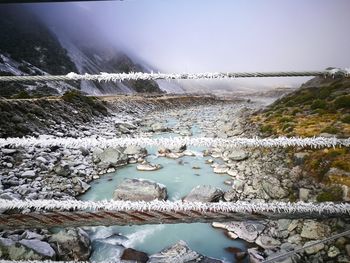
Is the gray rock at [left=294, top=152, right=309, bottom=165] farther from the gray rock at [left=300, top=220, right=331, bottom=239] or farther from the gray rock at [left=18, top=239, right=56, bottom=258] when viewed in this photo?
the gray rock at [left=18, top=239, right=56, bottom=258]

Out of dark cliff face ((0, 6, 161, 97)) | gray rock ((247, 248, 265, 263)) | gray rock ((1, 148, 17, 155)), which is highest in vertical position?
dark cliff face ((0, 6, 161, 97))

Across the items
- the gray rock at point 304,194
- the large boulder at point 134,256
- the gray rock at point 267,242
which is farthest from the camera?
the gray rock at point 304,194

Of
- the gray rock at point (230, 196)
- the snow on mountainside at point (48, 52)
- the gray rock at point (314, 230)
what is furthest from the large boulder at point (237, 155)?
the snow on mountainside at point (48, 52)

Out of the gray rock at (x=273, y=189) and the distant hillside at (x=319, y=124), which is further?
the gray rock at (x=273, y=189)

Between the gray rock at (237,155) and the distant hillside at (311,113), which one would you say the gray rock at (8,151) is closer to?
the gray rock at (237,155)

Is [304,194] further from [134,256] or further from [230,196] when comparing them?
[134,256]

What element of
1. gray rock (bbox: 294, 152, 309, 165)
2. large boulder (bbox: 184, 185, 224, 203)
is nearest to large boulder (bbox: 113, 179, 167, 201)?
large boulder (bbox: 184, 185, 224, 203)
